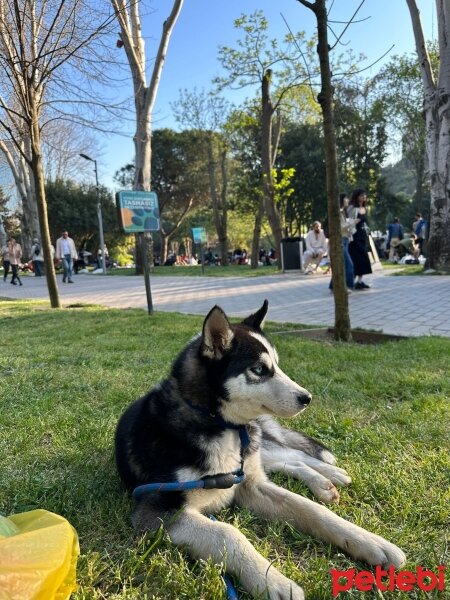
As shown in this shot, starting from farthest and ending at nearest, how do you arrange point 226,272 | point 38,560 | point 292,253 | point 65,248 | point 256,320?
point 226,272 → point 292,253 → point 65,248 → point 256,320 → point 38,560

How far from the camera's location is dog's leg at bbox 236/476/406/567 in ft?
5.92

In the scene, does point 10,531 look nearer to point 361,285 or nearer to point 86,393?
Result: point 86,393

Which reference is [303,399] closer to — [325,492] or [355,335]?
[325,492]

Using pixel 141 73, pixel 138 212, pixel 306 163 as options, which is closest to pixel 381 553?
pixel 138 212

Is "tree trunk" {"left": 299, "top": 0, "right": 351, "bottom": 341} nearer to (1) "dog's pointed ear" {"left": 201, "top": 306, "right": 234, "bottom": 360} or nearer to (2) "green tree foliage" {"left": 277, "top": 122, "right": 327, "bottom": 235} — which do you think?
(1) "dog's pointed ear" {"left": 201, "top": 306, "right": 234, "bottom": 360}

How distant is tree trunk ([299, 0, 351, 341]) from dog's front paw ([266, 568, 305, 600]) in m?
4.55

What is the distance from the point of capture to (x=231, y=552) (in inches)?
68.7

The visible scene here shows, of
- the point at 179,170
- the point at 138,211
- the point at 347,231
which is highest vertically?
the point at 179,170

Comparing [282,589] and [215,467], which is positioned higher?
[215,467]

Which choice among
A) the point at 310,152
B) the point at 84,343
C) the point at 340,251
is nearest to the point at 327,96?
the point at 340,251

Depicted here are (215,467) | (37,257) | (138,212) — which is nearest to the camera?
(215,467)

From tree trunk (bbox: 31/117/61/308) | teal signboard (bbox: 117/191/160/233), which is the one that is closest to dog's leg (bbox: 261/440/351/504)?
→ teal signboard (bbox: 117/191/160/233)

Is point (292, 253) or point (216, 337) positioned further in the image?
point (292, 253)

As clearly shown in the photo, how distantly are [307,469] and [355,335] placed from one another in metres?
4.22
